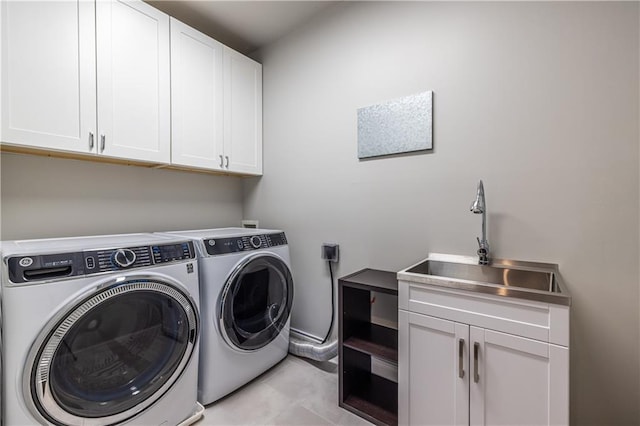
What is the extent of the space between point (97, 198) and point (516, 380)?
2.50 metres

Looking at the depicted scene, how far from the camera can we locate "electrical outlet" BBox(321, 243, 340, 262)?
2117 millimetres

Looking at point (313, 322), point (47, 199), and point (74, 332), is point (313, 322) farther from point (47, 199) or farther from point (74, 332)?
point (47, 199)

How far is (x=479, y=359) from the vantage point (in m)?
1.20

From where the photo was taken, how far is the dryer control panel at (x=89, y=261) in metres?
1.05

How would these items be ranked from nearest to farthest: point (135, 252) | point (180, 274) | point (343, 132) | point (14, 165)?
point (135, 252), point (180, 274), point (14, 165), point (343, 132)

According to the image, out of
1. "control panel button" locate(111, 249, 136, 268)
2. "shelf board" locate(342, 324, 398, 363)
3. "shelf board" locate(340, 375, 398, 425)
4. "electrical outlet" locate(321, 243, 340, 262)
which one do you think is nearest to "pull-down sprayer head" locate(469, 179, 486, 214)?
"shelf board" locate(342, 324, 398, 363)

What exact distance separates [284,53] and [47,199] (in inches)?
77.5

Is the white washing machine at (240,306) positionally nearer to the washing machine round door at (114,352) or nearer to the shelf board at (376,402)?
the washing machine round door at (114,352)

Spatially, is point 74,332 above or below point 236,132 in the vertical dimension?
below

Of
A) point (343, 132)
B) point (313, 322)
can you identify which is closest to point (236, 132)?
point (343, 132)

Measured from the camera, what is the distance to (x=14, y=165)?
5.18 ft

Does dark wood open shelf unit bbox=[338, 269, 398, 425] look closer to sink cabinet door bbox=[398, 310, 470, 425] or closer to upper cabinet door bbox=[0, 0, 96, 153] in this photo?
sink cabinet door bbox=[398, 310, 470, 425]

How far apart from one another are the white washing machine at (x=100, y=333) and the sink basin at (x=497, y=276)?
1.19 m

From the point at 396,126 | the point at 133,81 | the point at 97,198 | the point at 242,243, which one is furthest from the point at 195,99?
the point at 396,126
